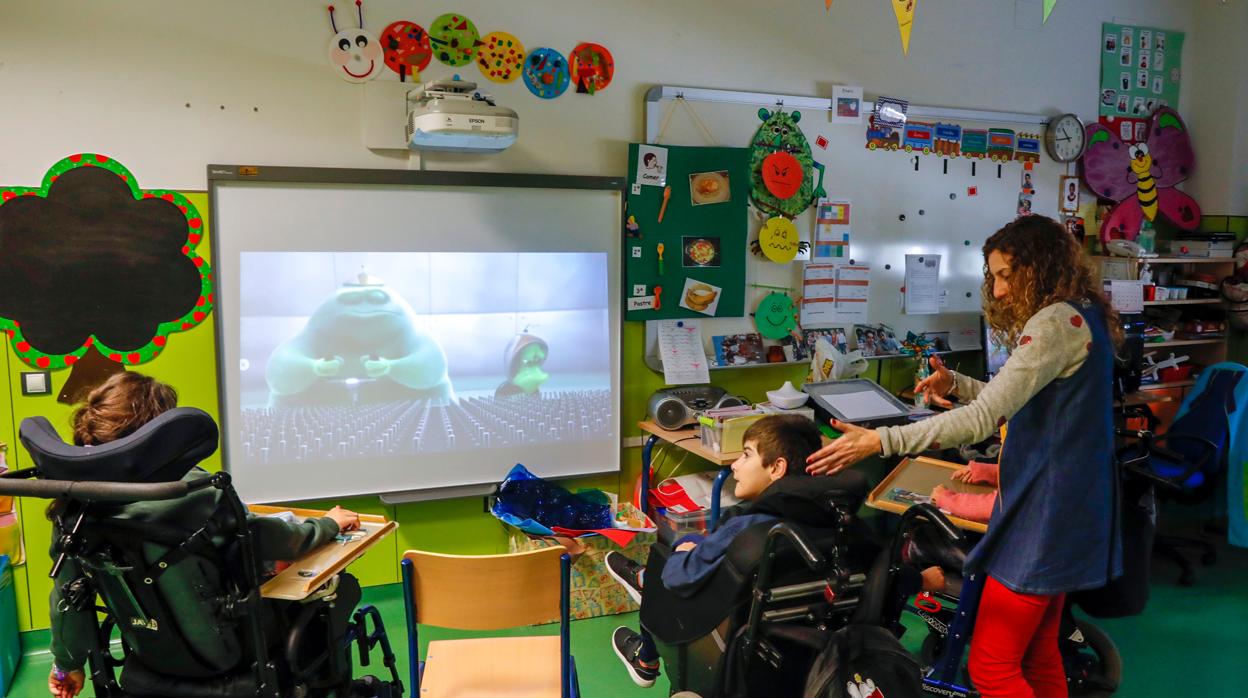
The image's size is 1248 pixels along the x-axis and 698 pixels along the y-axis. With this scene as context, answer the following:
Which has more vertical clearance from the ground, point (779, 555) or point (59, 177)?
point (59, 177)

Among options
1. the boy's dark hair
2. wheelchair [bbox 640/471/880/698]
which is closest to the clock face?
the boy's dark hair

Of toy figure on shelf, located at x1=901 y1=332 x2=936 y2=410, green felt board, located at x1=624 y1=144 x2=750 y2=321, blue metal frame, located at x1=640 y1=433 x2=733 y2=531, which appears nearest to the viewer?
blue metal frame, located at x1=640 y1=433 x2=733 y2=531

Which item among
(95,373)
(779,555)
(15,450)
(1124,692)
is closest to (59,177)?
(95,373)

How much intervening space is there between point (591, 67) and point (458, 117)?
0.87 meters

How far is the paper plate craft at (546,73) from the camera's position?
3410 mm

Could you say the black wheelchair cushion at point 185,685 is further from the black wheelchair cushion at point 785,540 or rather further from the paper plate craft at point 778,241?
the paper plate craft at point 778,241

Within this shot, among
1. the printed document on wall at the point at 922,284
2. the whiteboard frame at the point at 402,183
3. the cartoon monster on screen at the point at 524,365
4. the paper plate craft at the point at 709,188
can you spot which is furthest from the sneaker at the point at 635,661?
the printed document on wall at the point at 922,284

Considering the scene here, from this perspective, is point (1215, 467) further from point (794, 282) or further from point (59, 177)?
point (59, 177)

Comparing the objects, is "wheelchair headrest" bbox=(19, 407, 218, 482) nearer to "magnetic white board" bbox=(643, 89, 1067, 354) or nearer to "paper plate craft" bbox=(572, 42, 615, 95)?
"paper plate craft" bbox=(572, 42, 615, 95)

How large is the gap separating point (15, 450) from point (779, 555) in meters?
2.69

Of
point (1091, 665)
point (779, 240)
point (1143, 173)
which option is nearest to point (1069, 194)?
point (1143, 173)

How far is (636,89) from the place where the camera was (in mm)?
3605

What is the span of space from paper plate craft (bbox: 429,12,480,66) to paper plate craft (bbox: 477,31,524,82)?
4cm

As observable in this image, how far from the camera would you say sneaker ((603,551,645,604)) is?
240 cm
